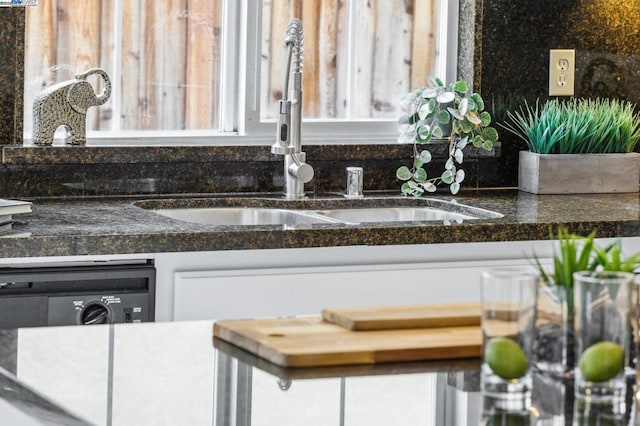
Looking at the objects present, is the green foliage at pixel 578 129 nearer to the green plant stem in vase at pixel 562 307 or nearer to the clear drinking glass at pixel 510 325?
the green plant stem in vase at pixel 562 307

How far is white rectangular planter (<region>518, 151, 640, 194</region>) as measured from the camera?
11.4 feet

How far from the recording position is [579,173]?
138 inches

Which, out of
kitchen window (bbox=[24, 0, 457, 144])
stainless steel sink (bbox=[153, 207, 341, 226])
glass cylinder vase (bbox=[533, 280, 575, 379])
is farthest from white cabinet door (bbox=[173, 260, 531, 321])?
glass cylinder vase (bbox=[533, 280, 575, 379])

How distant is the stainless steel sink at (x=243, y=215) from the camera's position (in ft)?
10.4

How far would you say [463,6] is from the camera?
361cm

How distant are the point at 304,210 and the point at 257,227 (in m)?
0.60

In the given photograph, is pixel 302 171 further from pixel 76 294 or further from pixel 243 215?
pixel 76 294

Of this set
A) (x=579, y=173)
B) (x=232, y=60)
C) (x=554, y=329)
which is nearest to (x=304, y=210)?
(x=232, y=60)

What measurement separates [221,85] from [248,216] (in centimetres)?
45

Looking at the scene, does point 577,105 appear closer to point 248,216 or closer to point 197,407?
point 248,216

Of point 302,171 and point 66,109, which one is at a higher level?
point 66,109

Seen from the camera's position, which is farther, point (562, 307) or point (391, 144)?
point (391, 144)

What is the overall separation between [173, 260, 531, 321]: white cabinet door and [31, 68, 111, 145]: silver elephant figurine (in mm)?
772

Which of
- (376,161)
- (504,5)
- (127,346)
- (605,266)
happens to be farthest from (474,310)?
(504,5)
